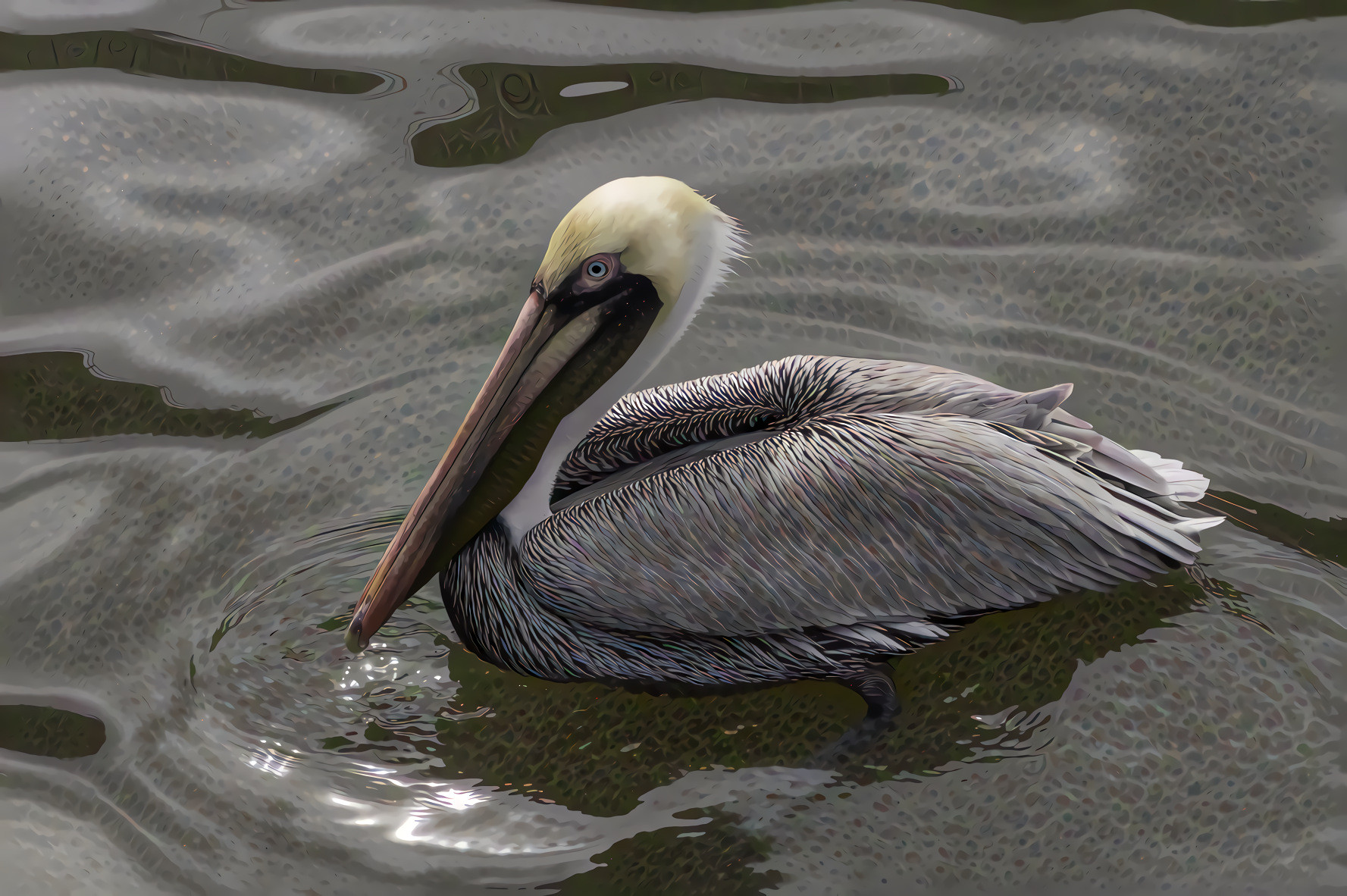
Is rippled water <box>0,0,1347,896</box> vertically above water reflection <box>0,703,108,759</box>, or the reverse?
rippled water <box>0,0,1347,896</box>

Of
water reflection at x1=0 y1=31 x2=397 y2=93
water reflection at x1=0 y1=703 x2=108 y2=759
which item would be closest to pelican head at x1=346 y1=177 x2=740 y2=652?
water reflection at x1=0 y1=703 x2=108 y2=759

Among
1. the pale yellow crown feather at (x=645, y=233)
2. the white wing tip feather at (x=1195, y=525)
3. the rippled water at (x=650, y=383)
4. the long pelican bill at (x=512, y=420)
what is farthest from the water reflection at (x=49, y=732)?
the white wing tip feather at (x=1195, y=525)

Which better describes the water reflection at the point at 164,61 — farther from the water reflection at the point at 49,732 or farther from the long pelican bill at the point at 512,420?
the water reflection at the point at 49,732

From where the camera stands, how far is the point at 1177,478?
2254 millimetres

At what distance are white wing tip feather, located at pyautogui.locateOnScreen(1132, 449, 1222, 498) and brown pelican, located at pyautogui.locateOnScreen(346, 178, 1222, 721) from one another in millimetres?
A: 57

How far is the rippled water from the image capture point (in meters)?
2.04

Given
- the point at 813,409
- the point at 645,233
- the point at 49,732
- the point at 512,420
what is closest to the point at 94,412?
the point at 49,732

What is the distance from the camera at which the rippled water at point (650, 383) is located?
6.70 feet

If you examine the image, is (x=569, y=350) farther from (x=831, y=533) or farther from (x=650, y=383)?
(x=650, y=383)

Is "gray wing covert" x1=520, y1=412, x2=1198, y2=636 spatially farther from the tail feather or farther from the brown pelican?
the tail feather

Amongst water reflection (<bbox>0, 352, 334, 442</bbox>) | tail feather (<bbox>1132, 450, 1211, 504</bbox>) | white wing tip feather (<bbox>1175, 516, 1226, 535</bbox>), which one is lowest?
water reflection (<bbox>0, 352, 334, 442</bbox>)

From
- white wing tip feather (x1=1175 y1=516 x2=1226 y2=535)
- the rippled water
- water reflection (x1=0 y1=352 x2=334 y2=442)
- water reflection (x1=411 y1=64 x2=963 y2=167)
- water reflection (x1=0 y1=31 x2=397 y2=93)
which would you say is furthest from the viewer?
water reflection (x1=0 y1=31 x2=397 y2=93)

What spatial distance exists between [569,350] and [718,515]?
1.27 ft

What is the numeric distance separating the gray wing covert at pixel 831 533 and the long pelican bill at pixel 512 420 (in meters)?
0.15
